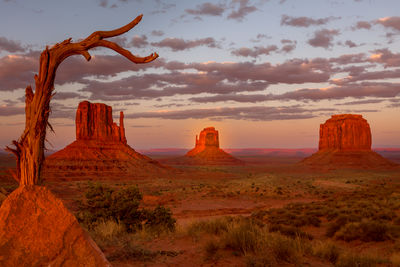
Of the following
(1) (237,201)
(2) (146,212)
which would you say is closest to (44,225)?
(2) (146,212)

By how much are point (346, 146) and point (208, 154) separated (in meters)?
58.2

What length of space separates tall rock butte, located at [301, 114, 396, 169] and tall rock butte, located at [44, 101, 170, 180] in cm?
6049

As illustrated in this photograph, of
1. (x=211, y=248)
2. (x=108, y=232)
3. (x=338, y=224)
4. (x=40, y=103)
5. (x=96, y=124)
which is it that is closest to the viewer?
(x=40, y=103)

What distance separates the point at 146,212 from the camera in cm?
1177

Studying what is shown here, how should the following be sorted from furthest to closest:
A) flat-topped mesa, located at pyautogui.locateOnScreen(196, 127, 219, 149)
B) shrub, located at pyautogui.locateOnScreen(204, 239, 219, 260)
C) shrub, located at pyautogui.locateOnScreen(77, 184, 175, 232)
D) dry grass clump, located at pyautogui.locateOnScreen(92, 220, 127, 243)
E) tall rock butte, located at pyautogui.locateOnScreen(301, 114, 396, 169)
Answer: flat-topped mesa, located at pyautogui.locateOnScreen(196, 127, 219, 149) < tall rock butte, located at pyautogui.locateOnScreen(301, 114, 396, 169) < shrub, located at pyautogui.locateOnScreen(77, 184, 175, 232) < dry grass clump, located at pyautogui.locateOnScreen(92, 220, 127, 243) < shrub, located at pyautogui.locateOnScreen(204, 239, 219, 260)

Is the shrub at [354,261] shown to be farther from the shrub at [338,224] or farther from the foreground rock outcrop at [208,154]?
the foreground rock outcrop at [208,154]

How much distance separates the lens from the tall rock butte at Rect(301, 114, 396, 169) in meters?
98.2

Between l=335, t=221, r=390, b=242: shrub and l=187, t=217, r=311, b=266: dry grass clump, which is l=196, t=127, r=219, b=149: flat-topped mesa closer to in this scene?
l=335, t=221, r=390, b=242: shrub

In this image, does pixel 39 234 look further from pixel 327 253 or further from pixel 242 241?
pixel 327 253

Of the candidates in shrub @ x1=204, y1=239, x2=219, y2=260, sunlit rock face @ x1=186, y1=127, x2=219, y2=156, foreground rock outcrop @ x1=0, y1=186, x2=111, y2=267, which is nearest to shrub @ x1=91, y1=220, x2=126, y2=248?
shrub @ x1=204, y1=239, x2=219, y2=260

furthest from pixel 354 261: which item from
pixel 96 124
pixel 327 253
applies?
pixel 96 124

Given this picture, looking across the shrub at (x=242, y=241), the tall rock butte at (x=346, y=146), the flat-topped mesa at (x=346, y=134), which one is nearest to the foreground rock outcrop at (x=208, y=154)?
the tall rock butte at (x=346, y=146)

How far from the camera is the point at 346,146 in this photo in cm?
11244

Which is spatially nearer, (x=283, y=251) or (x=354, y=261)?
(x=354, y=261)
